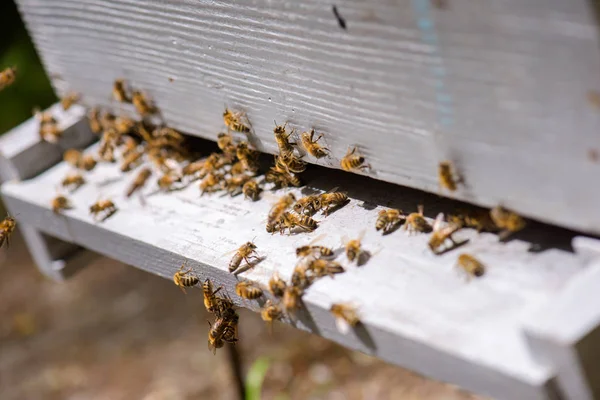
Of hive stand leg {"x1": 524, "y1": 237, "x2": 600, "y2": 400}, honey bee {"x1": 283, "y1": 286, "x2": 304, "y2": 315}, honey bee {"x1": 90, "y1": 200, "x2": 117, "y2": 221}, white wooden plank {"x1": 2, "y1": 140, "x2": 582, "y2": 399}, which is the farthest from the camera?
honey bee {"x1": 90, "y1": 200, "x2": 117, "y2": 221}

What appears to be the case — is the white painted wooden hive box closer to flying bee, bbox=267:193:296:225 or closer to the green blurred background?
flying bee, bbox=267:193:296:225

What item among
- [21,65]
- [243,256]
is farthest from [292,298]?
[21,65]

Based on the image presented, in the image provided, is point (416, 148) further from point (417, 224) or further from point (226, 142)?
point (226, 142)

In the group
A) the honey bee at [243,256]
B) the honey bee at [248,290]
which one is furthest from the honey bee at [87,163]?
the honey bee at [248,290]

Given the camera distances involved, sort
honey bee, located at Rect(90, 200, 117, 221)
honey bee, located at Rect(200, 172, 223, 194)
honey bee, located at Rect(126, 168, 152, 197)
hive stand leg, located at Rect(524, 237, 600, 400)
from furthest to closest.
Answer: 1. honey bee, located at Rect(126, 168, 152, 197)
2. honey bee, located at Rect(90, 200, 117, 221)
3. honey bee, located at Rect(200, 172, 223, 194)
4. hive stand leg, located at Rect(524, 237, 600, 400)

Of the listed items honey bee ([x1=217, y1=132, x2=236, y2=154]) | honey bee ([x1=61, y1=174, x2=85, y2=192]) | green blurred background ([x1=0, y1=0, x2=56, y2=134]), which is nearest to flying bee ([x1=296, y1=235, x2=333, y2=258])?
honey bee ([x1=217, y1=132, x2=236, y2=154])

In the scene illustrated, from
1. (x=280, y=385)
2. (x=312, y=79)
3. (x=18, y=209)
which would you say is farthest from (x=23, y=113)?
(x=312, y=79)

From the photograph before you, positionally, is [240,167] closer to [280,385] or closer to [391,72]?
[391,72]
